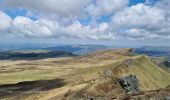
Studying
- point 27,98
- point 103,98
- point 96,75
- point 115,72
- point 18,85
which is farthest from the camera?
point 115,72

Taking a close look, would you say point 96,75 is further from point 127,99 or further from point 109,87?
point 127,99

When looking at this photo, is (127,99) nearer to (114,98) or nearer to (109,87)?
(114,98)

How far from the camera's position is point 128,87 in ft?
356

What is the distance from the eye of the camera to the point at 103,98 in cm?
Result: 8131

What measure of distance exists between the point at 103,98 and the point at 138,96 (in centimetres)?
1116

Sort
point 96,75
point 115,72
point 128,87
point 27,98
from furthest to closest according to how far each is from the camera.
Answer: point 115,72 < point 96,75 < point 128,87 < point 27,98

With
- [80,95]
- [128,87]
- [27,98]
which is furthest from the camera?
[128,87]

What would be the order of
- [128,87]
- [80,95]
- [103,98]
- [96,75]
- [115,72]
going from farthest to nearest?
[115,72]
[96,75]
[128,87]
[80,95]
[103,98]

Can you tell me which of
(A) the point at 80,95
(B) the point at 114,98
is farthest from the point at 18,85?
(B) the point at 114,98

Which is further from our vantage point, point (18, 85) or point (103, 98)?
point (18, 85)

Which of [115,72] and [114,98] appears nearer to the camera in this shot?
[114,98]

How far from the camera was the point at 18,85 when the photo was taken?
155m

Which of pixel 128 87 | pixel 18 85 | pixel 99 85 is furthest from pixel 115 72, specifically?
pixel 99 85

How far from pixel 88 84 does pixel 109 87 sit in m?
7.39
